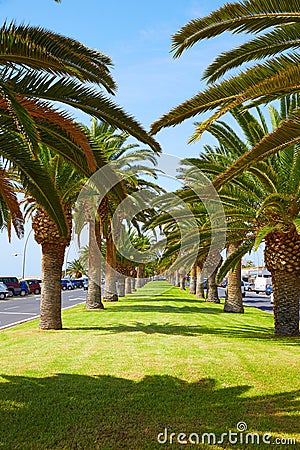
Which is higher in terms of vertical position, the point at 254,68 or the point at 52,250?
the point at 254,68

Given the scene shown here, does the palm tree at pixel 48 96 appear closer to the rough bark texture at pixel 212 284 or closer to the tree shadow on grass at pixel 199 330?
the tree shadow on grass at pixel 199 330

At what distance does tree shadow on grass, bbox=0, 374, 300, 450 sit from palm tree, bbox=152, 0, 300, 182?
3.15 meters

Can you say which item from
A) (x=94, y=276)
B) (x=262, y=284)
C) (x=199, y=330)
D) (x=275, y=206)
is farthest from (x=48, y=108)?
(x=262, y=284)

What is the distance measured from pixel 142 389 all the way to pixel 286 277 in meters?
7.23

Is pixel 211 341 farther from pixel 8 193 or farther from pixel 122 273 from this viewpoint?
pixel 122 273

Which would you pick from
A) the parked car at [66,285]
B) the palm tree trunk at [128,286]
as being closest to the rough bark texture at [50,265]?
the palm tree trunk at [128,286]

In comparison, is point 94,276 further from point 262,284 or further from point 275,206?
point 262,284

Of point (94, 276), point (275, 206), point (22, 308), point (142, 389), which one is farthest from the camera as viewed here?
point (22, 308)

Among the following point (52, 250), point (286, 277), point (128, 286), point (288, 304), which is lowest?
point (288, 304)

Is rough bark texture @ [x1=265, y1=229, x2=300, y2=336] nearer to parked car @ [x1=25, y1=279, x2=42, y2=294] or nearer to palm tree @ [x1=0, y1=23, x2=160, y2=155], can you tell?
palm tree @ [x1=0, y1=23, x2=160, y2=155]

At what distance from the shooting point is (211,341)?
12703 mm

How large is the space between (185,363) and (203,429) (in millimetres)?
3839

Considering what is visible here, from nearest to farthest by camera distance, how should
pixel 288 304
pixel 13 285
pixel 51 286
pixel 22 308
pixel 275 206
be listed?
pixel 275 206 < pixel 288 304 < pixel 51 286 < pixel 22 308 < pixel 13 285

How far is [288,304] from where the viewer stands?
13.7 metres
